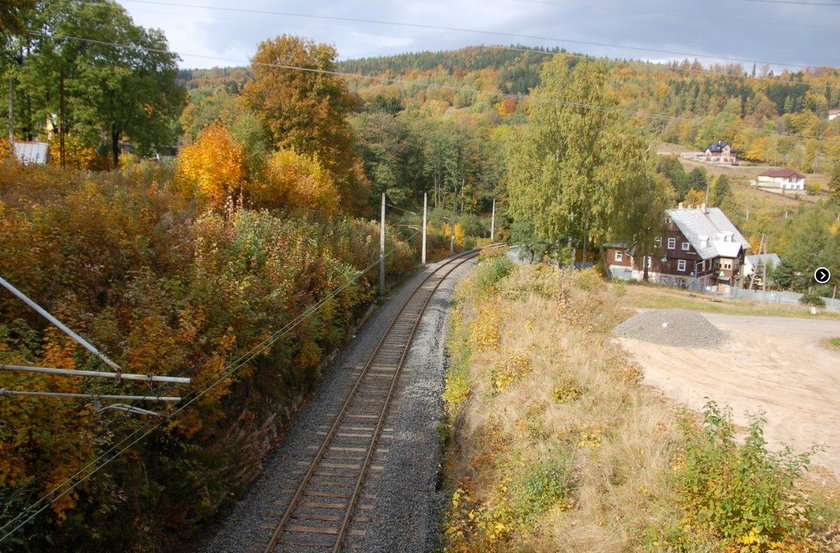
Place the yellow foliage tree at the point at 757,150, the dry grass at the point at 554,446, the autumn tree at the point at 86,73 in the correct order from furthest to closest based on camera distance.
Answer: the yellow foliage tree at the point at 757,150 → the autumn tree at the point at 86,73 → the dry grass at the point at 554,446

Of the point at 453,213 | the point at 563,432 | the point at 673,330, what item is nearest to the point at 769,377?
the point at 673,330

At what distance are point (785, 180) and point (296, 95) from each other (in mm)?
123181

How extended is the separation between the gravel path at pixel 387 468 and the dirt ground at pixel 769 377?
747 centimetres

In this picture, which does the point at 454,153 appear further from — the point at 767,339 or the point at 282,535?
the point at 282,535

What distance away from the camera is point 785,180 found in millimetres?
117188

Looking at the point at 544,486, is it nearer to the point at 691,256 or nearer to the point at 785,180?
the point at 691,256

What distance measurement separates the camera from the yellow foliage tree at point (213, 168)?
65.3 ft

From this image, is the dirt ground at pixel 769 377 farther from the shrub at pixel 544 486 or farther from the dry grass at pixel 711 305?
the shrub at pixel 544 486

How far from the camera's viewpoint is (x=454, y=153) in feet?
219

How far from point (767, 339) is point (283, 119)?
90.0ft

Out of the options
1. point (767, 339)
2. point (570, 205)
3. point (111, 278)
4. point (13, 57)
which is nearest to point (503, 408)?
point (111, 278)

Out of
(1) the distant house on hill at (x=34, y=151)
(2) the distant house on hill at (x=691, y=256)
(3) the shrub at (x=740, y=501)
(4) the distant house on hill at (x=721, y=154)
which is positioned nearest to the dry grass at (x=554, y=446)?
(3) the shrub at (x=740, y=501)

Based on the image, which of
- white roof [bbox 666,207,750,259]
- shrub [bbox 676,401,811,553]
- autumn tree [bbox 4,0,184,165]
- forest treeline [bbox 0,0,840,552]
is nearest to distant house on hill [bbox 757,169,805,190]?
forest treeline [bbox 0,0,840,552]

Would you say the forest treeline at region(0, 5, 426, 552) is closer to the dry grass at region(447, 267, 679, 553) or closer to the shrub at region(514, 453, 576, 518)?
the dry grass at region(447, 267, 679, 553)
